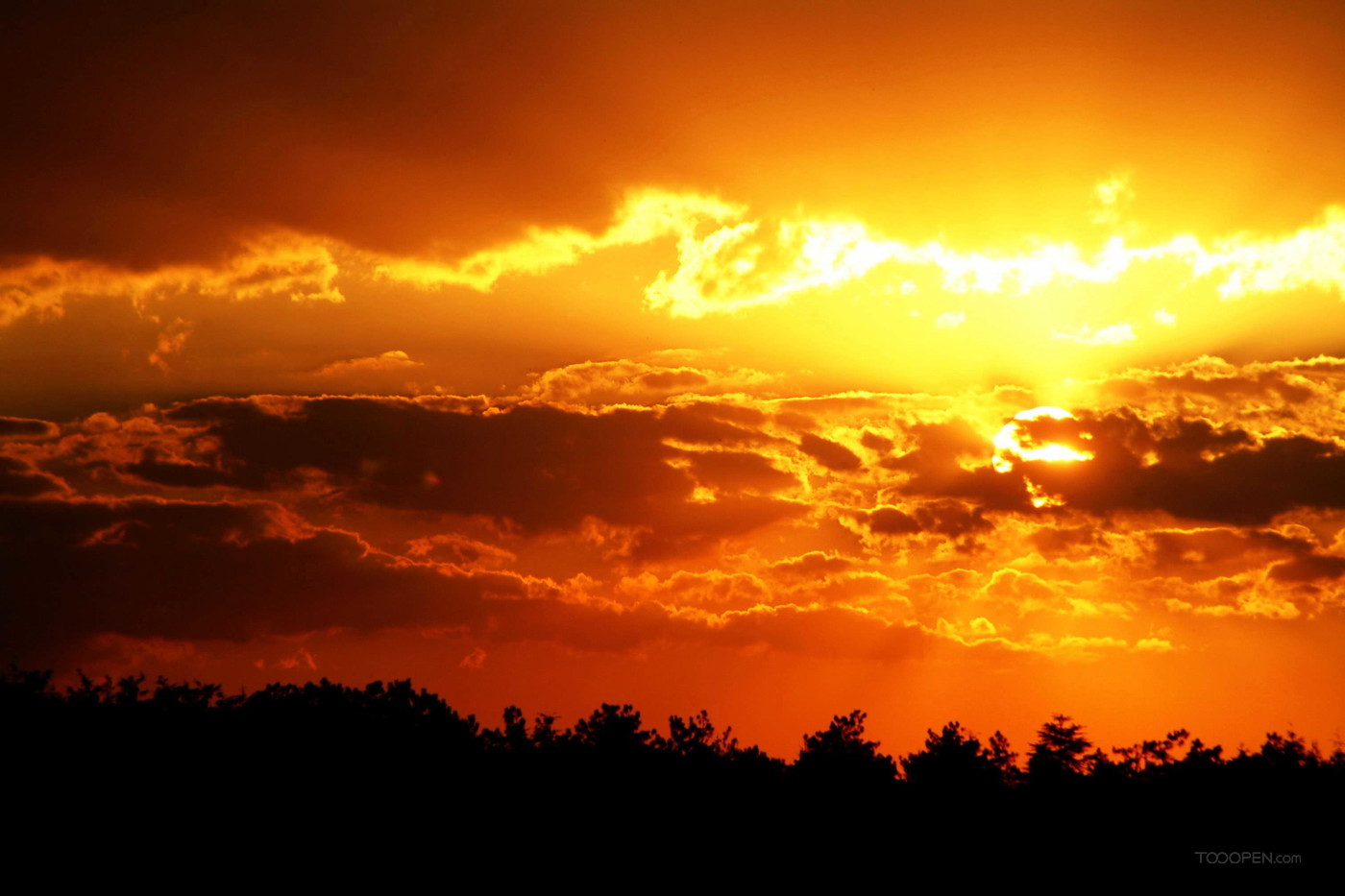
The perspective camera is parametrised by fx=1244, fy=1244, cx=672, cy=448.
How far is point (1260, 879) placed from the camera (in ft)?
249

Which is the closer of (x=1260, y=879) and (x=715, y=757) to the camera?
(x=1260, y=879)

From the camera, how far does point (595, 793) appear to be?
Answer: 307 ft

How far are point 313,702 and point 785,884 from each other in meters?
57.7

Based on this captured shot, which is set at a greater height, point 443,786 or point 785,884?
point 443,786

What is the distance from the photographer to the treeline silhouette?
3238 inches

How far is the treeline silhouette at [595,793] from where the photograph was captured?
8225 cm

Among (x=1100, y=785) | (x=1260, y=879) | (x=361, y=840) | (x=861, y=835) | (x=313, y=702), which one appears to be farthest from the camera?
(x=313, y=702)

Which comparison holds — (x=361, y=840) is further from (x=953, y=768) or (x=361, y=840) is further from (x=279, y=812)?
(x=953, y=768)

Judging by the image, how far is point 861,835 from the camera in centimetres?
9075

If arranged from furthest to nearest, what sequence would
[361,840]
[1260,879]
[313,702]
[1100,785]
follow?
[313,702], [1100,785], [361,840], [1260,879]

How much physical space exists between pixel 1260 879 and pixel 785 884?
2987 centimetres

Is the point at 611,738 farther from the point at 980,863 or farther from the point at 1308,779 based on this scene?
the point at 1308,779

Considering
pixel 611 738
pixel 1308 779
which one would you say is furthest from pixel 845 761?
pixel 1308 779

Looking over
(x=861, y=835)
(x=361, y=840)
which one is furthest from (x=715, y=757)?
(x=361, y=840)
